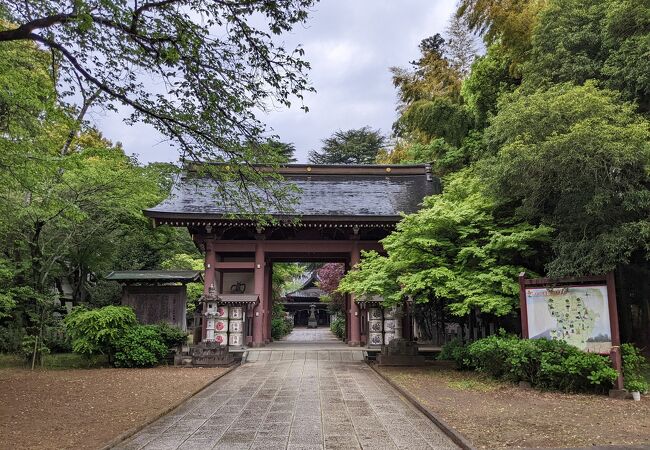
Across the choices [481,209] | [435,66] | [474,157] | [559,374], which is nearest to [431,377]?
[559,374]

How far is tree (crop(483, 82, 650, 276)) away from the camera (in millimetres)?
8531

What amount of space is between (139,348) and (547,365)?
10.5 meters

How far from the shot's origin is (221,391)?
32.1ft

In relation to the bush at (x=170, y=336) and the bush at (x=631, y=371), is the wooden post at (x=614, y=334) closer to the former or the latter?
the bush at (x=631, y=371)

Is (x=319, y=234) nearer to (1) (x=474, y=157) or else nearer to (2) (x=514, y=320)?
(1) (x=474, y=157)

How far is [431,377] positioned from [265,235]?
8869mm

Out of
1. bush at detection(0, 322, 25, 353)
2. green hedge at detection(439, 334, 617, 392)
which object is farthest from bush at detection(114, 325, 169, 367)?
green hedge at detection(439, 334, 617, 392)

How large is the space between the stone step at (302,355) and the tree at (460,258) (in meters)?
3.77

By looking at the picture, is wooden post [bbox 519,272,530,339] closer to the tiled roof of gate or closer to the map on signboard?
the map on signboard

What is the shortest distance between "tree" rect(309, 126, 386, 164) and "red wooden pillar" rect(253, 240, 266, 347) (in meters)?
28.0

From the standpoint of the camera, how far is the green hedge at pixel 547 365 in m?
8.46

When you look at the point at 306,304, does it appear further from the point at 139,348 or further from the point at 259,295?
the point at 139,348

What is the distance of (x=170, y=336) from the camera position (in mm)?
14352

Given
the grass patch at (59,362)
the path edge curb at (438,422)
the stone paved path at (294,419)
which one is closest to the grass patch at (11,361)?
the grass patch at (59,362)
